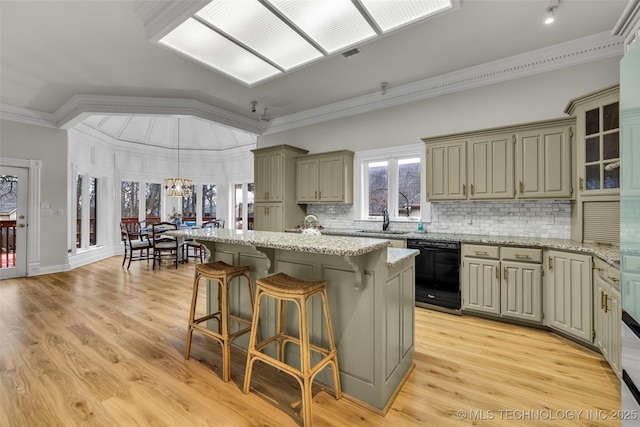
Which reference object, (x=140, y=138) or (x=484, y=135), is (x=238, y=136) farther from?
(x=484, y=135)

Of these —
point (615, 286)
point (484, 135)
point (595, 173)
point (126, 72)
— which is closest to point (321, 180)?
point (484, 135)

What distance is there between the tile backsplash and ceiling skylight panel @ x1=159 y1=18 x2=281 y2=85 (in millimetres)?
2863

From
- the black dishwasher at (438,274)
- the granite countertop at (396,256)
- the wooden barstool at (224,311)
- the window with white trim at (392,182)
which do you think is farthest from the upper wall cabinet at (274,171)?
the granite countertop at (396,256)

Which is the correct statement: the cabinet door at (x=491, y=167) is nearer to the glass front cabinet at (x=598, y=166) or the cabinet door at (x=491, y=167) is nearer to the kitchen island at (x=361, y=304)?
the glass front cabinet at (x=598, y=166)

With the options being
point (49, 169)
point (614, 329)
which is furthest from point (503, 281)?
point (49, 169)

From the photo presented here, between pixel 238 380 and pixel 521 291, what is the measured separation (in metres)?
2.90

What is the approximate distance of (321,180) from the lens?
197 inches

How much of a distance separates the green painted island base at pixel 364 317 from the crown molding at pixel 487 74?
292 centimetres

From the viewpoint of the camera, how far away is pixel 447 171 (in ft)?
12.4

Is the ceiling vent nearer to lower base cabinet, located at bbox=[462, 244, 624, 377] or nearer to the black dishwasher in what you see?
the black dishwasher

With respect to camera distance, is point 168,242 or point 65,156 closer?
point 65,156

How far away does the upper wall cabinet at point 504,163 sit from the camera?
311 centimetres

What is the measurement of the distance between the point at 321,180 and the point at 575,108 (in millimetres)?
3314

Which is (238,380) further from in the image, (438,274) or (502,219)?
(502,219)
